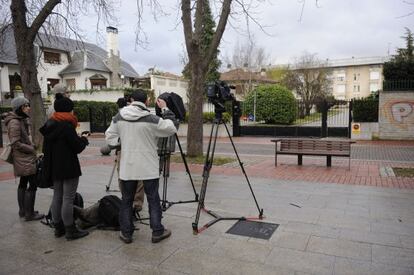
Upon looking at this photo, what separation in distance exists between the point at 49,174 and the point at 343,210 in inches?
172

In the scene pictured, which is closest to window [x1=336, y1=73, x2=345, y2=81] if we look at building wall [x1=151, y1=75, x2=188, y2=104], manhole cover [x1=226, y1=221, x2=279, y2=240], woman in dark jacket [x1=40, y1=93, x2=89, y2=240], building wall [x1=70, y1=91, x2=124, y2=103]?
building wall [x1=151, y1=75, x2=188, y2=104]

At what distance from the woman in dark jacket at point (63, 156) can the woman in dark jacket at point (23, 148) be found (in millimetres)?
901

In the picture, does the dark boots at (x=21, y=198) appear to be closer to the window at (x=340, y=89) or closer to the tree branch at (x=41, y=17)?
the tree branch at (x=41, y=17)

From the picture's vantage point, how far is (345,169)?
1008 cm

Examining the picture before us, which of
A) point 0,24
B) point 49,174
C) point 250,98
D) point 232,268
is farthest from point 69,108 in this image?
point 250,98

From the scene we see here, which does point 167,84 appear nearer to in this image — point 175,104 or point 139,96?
point 175,104

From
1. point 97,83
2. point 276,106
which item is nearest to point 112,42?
point 97,83

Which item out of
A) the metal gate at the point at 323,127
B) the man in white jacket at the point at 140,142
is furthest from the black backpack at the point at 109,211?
the metal gate at the point at 323,127

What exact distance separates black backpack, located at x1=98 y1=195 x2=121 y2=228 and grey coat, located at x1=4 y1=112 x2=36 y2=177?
1.20m

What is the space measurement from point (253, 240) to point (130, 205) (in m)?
1.57

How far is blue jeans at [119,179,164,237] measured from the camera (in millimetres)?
4516

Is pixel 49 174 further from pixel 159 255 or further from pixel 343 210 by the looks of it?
pixel 343 210

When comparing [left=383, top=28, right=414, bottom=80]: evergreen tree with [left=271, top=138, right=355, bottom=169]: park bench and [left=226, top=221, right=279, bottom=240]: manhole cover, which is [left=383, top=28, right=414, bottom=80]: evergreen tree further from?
[left=226, top=221, right=279, bottom=240]: manhole cover

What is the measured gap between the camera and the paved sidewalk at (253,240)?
3.98 m
